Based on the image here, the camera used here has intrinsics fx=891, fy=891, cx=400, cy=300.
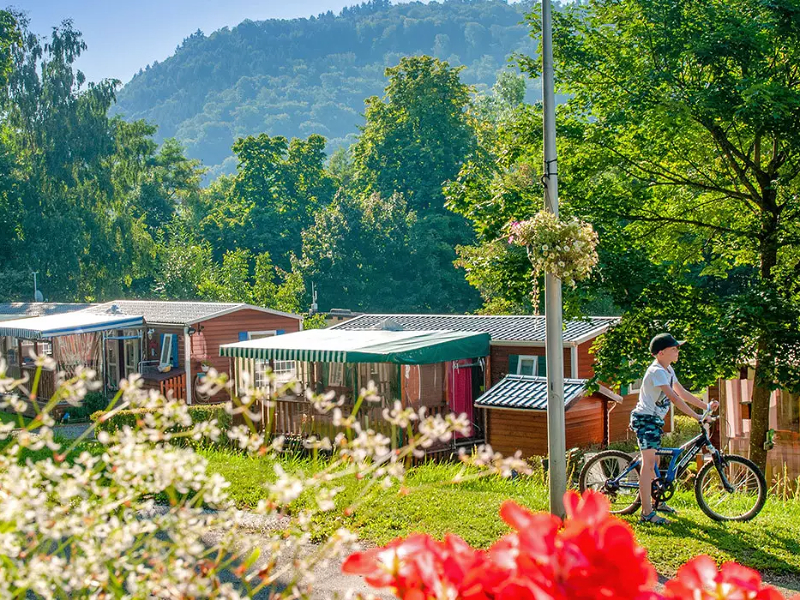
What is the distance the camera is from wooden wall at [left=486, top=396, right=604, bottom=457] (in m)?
→ 17.5

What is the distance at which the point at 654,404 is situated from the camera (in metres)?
8.35

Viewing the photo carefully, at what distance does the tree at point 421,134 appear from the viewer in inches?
2231

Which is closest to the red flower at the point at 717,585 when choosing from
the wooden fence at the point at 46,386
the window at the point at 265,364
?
the window at the point at 265,364

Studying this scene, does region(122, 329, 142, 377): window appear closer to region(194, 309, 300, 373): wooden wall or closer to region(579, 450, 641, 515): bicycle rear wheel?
region(194, 309, 300, 373): wooden wall

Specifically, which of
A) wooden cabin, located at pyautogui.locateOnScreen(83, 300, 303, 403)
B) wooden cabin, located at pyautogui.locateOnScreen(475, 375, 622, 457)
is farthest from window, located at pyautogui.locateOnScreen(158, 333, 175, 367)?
wooden cabin, located at pyautogui.locateOnScreen(475, 375, 622, 457)

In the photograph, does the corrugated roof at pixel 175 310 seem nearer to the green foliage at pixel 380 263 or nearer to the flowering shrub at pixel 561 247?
the flowering shrub at pixel 561 247

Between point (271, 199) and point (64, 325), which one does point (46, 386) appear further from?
point (271, 199)

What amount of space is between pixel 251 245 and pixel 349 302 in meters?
11.7

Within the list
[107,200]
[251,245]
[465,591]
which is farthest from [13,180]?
[465,591]

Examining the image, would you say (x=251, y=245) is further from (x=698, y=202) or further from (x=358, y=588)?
(x=358, y=588)

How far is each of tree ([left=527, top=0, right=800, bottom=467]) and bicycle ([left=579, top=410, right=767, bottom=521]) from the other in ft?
11.7

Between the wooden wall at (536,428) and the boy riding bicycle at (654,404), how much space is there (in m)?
8.62

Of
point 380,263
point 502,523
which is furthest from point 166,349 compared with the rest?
point 380,263

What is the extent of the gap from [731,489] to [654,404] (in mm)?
1199
